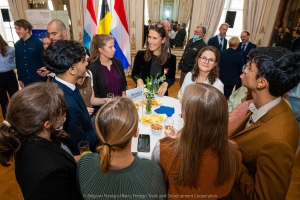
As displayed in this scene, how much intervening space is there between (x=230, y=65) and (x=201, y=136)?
341 cm

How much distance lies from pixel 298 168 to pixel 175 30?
14.8 ft

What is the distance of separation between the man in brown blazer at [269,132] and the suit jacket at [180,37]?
4742mm

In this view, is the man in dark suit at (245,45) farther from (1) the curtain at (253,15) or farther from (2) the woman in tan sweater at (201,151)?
(2) the woman in tan sweater at (201,151)

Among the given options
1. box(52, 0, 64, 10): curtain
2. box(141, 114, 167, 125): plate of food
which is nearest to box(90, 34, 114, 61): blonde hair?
box(141, 114, 167, 125): plate of food

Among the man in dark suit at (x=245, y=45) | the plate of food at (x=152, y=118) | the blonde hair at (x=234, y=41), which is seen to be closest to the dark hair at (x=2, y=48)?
the plate of food at (x=152, y=118)

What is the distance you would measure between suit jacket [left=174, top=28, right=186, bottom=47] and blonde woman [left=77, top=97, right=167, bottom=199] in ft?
17.3

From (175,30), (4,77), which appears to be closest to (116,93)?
(4,77)

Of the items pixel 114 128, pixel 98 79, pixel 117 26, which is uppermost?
pixel 117 26

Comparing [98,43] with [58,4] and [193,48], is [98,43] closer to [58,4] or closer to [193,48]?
[193,48]

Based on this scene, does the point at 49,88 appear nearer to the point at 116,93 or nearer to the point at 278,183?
the point at 278,183

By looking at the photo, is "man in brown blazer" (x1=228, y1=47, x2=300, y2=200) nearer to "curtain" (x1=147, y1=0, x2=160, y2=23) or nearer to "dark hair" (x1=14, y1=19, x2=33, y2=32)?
"dark hair" (x1=14, y1=19, x2=33, y2=32)

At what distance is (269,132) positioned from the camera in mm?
1039

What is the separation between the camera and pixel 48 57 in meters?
1.48

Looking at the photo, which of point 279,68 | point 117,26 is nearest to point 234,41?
point 117,26
